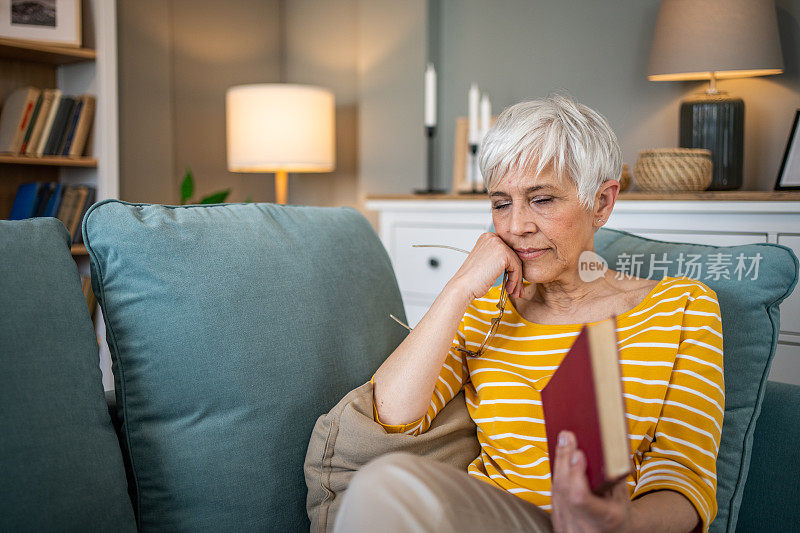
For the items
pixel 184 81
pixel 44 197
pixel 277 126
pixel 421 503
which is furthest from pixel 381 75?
pixel 421 503

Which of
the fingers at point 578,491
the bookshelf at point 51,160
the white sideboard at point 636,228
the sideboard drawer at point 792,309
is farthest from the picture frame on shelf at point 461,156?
the fingers at point 578,491

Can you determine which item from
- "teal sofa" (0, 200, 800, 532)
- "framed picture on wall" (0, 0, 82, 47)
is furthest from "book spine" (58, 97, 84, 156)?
"teal sofa" (0, 200, 800, 532)

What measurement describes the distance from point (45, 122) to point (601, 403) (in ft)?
8.81

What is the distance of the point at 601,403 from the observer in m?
0.64

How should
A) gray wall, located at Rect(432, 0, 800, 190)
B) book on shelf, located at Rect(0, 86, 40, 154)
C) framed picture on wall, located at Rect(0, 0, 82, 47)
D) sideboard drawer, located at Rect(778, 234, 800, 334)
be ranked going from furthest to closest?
1. book on shelf, located at Rect(0, 86, 40, 154)
2. framed picture on wall, located at Rect(0, 0, 82, 47)
3. gray wall, located at Rect(432, 0, 800, 190)
4. sideboard drawer, located at Rect(778, 234, 800, 334)

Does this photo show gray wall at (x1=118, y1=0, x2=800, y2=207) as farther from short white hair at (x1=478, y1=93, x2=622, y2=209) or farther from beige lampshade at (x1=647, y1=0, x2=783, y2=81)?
short white hair at (x1=478, y1=93, x2=622, y2=209)

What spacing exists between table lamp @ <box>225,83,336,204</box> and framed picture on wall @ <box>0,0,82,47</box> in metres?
0.67

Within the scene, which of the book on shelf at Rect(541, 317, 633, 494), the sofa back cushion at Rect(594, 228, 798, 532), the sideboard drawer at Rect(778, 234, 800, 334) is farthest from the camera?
the sideboard drawer at Rect(778, 234, 800, 334)

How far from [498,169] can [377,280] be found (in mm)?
334

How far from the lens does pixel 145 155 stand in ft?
10.6

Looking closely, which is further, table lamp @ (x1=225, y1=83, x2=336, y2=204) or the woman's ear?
table lamp @ (x1=225, y1=83, x2=336, y2=204)

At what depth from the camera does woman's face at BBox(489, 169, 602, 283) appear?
3.70 feet

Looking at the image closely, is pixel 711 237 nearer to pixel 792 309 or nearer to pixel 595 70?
pixel 792 309

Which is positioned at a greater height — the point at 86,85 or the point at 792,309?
the point at 86,85
